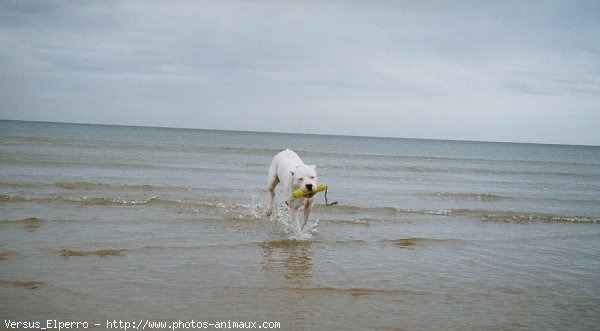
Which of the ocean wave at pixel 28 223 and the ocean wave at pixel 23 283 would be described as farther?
the ocean wave at pixel 28 223

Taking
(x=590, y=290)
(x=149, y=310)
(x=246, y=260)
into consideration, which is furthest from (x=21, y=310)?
(x=590, y=290)

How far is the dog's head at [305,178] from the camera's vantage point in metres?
8.16

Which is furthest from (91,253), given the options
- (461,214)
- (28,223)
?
(461,214)

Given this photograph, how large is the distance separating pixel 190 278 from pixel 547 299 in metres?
4.27

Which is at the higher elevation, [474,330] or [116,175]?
[116,175]

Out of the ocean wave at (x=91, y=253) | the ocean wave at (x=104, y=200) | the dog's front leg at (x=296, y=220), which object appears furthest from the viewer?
the ocean wave at (x=104, y=200)

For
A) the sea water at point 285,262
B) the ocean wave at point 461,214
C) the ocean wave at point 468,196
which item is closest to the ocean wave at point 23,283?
the sea water at point 285,262

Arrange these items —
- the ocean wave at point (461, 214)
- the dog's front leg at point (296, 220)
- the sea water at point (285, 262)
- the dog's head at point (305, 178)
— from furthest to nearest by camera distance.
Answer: the ocean wave at point (461, 214), the dog's front leg at point (296, 220), the dog's head at point (305, 178), the sea water at point (285, 262)

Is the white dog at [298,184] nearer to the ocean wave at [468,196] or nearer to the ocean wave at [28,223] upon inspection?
the ocean wave at [28,223]

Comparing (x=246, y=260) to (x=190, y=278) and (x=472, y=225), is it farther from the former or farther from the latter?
(x=472, y=225)

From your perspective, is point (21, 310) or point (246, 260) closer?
point (21, 310)

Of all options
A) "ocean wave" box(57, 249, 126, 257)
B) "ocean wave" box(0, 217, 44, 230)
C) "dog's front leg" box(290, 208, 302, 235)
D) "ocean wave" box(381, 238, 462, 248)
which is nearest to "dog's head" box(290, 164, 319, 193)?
"dog's front leg" box(290, 208, 302, 235)

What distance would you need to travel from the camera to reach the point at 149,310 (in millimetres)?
4695

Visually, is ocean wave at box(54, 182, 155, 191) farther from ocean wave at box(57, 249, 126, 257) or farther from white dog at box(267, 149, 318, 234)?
ocean wave at box(57, 249, 126, 257)
